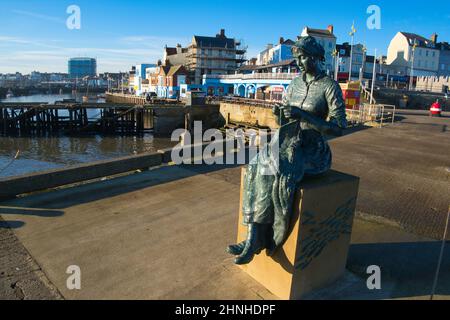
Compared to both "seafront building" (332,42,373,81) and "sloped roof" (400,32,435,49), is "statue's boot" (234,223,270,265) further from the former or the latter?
"sloped roof" (400,32,435,49)

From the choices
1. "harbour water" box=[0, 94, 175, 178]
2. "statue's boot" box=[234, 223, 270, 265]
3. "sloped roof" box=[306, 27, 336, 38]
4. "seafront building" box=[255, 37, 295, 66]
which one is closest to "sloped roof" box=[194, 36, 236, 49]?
"seafront building" box=[255, 37, 295, 66]

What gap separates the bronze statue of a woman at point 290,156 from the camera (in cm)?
358

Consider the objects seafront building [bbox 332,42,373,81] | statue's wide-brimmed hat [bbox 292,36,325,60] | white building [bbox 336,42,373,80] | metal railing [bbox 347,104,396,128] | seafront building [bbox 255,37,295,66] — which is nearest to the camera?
statue's wide-brimmed hat [bbox 292,36,325,60]

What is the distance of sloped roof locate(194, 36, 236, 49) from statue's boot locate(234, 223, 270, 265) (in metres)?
68.3

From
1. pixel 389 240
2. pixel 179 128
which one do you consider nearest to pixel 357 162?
pixel 389 240

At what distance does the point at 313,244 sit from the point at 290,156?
1026mm

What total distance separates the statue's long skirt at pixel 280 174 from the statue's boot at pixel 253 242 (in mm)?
84

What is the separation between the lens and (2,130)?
3319cm

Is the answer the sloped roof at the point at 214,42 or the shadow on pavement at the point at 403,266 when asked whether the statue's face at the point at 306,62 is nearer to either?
the shadow on pavement at the point at 403,266

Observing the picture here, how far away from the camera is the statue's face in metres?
3.81

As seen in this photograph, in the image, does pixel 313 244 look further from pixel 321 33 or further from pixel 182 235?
pixel 321 33

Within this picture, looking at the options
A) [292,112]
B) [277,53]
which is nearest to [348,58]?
[277,53]

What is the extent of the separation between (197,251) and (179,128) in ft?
109
